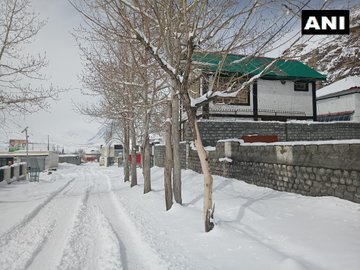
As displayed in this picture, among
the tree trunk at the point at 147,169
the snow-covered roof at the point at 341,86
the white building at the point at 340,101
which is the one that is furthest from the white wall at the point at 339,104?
the tree trunk at the point at 147,169

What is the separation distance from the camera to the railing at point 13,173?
20.7 meters

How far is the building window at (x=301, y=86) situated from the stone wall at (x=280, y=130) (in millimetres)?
3992

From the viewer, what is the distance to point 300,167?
29.6 feet

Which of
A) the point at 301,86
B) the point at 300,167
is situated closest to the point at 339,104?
the point at 301,86

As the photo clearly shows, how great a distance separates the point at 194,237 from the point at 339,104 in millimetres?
33159

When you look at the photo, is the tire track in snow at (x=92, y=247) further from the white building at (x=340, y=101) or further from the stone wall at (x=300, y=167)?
the white building at (x=340, y=101)

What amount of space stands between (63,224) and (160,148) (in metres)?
24.8

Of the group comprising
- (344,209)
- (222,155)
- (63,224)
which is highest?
(222,155)

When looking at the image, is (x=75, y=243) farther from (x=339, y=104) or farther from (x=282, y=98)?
(x=339, y=104)

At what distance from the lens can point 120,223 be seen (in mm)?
7785

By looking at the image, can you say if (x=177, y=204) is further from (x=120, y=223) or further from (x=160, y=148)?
(x=160, y=148)

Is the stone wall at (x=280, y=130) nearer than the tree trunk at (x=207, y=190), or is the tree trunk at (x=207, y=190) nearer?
the tree trunk at (x=207, y=190)

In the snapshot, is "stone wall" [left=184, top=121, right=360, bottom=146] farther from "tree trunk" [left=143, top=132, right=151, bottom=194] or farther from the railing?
the railing

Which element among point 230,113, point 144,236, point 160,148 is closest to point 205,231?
point 144,236
